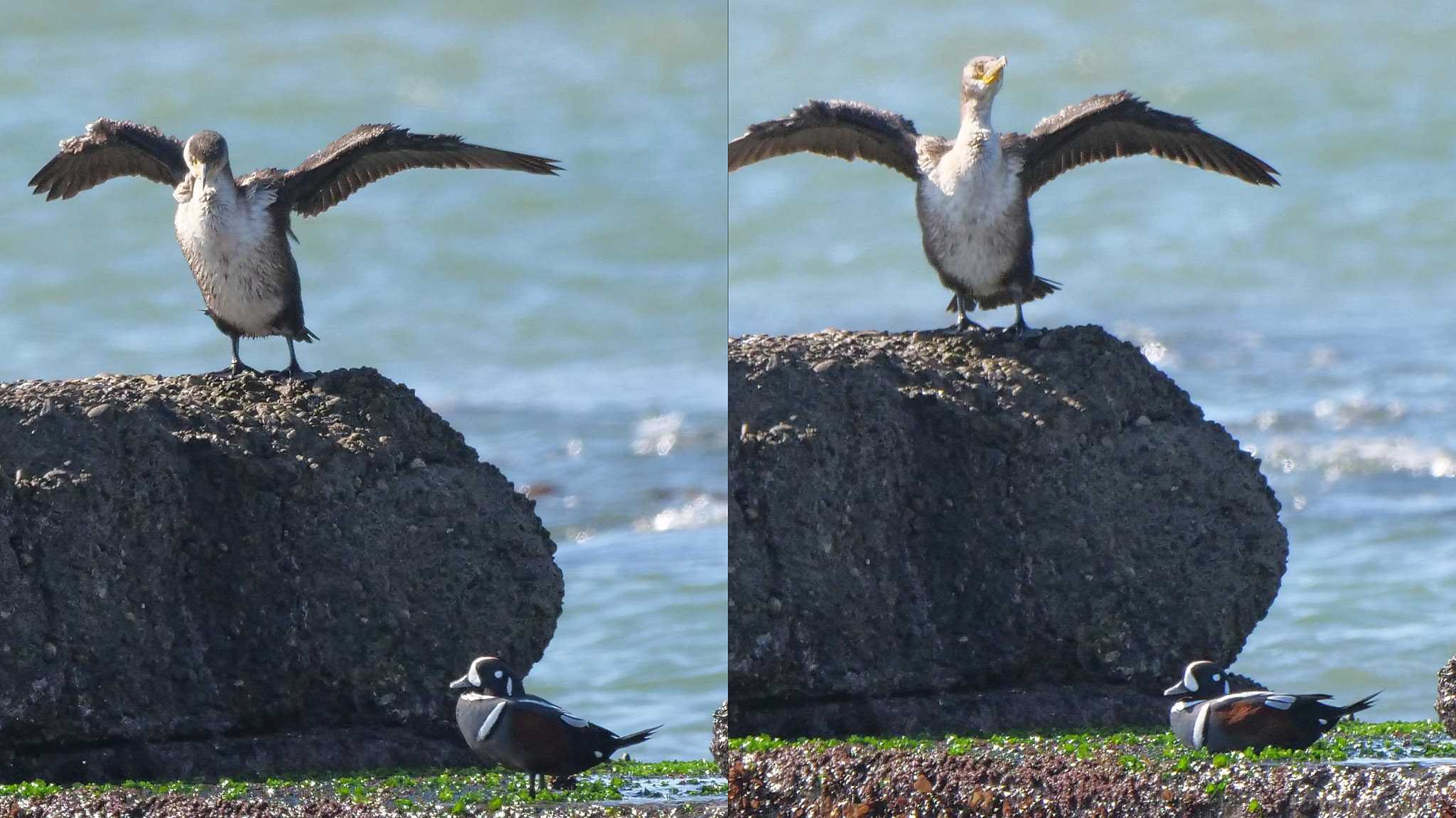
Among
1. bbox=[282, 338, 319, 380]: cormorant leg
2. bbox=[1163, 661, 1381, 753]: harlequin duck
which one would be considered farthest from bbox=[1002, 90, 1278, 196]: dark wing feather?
bbox=[282, 338, 319, 380]: cormorant leg

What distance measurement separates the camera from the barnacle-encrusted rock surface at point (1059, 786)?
4688 millimetres

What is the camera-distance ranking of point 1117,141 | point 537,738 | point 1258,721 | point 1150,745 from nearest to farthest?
point 537,738
point 1258,721
point 1150,745
point 1117,141

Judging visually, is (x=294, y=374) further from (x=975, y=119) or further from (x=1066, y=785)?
(x=1066, y=785)

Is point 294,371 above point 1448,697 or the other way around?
above

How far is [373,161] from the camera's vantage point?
666 cm

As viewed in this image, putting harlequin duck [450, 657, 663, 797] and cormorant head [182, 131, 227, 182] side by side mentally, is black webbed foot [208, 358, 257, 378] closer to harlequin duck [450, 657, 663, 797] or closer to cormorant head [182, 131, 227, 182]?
cormorant head [182, 131, 227, 182]

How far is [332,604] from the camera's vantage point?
5.61 metres

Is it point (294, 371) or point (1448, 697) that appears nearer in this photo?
point (1448, 697)

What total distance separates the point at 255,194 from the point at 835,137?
2.16 metres

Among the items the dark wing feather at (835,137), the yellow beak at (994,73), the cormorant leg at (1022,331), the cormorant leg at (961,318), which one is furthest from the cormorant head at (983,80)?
the cormorant leg at (1022,331)

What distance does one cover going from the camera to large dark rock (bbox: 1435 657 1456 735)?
557cm

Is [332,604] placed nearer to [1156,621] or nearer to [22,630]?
[22,630]

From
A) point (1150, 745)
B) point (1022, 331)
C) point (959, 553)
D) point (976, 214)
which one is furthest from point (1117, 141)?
point (1150, 745)

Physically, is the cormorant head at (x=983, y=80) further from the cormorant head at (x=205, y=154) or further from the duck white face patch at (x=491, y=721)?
the duck white face patch at (x=491, y=721)
